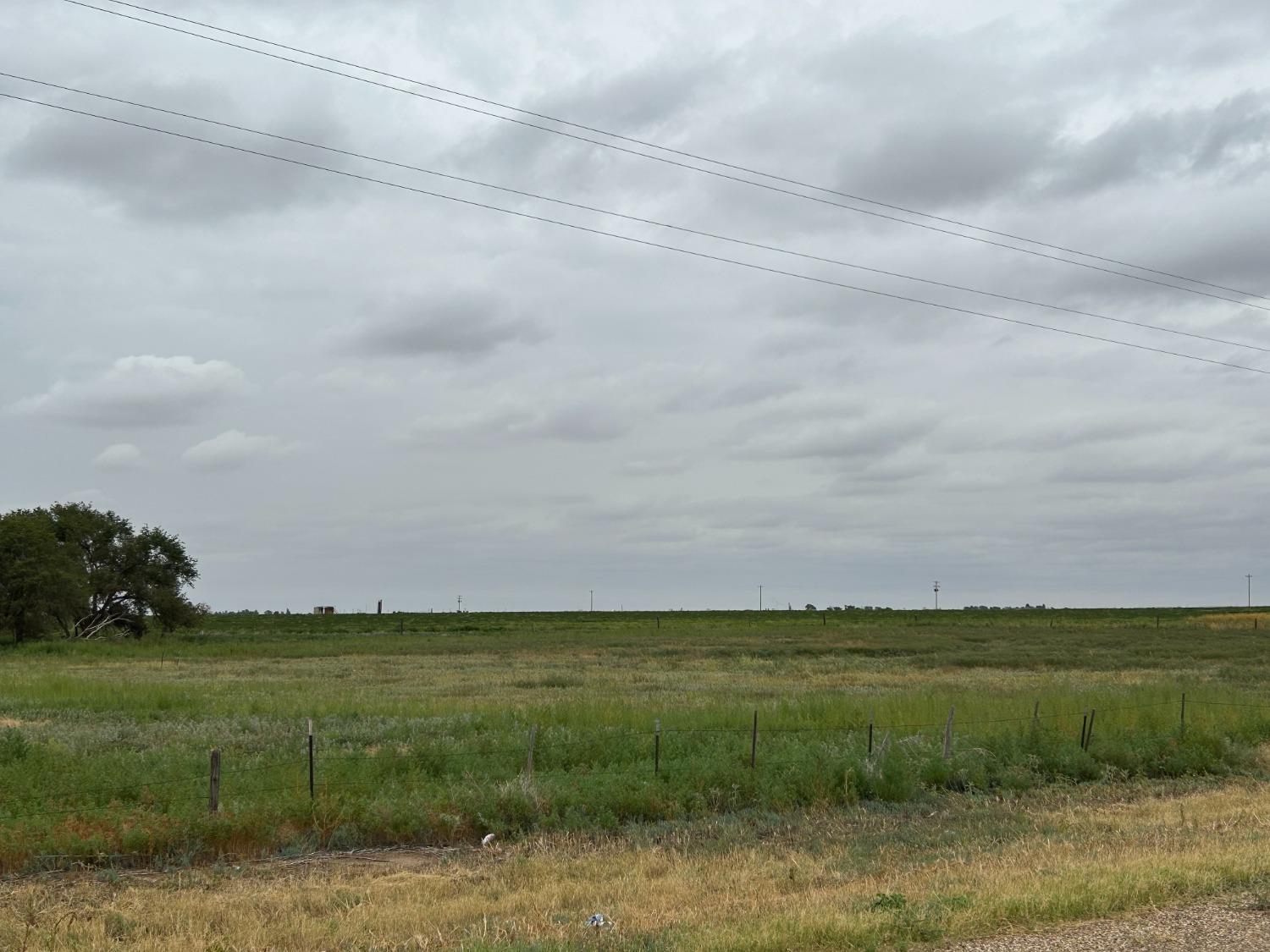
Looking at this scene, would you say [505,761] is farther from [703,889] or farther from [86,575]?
[86,575]

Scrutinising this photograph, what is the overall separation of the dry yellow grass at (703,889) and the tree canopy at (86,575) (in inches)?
2861

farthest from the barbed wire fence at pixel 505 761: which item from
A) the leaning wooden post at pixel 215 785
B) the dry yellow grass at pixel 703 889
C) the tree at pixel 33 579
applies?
the tree at pixel 33 579

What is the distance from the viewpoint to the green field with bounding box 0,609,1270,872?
55.9 feet

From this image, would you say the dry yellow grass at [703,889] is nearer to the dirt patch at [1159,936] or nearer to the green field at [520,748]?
the dirt patch at [1159,936]

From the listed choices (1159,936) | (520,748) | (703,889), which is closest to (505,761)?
(520,748)

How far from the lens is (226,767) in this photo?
1989 centimetres

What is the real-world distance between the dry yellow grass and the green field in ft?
3.77

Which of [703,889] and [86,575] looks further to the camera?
[86,575]

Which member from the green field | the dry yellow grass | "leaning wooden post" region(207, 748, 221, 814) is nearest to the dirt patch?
the dry yellow grass

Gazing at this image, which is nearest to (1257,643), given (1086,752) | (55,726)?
(1086,752)

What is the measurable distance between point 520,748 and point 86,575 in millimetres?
72896

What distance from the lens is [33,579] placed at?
76.8 meters

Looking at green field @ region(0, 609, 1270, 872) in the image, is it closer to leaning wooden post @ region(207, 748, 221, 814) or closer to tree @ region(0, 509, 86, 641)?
leaning wooden post @ region(207, 748, 221, 814)

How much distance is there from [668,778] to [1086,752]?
32.1 feet
